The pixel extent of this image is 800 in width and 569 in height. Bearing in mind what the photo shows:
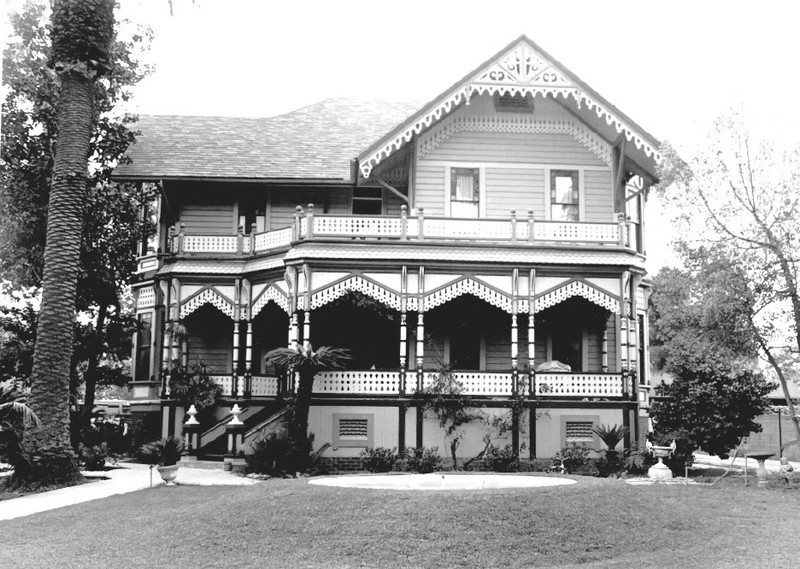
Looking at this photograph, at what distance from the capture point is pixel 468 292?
24.4 metres

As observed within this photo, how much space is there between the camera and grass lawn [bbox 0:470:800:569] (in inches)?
460

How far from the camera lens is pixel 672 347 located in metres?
22.0

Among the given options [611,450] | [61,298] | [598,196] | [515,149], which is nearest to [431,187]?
[515,149]

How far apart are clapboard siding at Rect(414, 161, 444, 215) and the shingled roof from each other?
87.2 inches

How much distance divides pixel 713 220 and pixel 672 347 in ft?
11.0

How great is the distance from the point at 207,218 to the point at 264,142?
3.17 metres

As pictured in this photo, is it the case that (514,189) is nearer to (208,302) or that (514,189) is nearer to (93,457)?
(208,302)

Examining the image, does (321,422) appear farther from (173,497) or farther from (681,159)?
(681,159)

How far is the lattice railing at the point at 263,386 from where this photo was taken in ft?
86.5

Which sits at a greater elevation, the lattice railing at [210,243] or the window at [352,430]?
the lattice railing at [210,243]

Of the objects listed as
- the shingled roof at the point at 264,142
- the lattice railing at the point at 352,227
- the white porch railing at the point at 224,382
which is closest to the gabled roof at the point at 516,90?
the lattice railing at the point at 352,227

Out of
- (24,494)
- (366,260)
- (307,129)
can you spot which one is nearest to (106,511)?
(24,494)

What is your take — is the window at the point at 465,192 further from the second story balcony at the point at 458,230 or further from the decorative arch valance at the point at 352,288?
the decorative arch valance at the point at 352,288

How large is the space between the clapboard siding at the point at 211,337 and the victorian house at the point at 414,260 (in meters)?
0.06
